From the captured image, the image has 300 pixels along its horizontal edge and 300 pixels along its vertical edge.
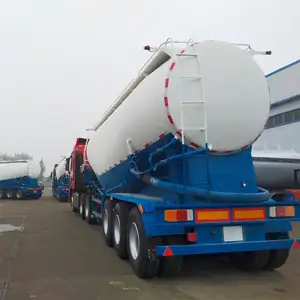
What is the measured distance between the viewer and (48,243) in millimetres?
10758

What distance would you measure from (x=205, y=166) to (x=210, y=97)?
111 centimetres

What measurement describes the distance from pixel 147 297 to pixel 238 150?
9.01 ft

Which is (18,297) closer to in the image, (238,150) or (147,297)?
(147,297)

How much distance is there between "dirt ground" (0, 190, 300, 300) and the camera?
591 cm

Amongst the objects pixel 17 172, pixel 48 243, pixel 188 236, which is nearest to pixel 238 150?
pixel 188 236

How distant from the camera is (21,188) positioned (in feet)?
121

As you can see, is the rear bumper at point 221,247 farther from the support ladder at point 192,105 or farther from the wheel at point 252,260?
the support ladder at point 192,105

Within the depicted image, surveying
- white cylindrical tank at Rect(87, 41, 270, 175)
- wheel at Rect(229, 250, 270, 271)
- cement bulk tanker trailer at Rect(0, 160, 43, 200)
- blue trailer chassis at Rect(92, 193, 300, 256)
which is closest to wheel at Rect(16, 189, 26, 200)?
cement bulk tanker trailer at Rect(0, 160, 43, 200)

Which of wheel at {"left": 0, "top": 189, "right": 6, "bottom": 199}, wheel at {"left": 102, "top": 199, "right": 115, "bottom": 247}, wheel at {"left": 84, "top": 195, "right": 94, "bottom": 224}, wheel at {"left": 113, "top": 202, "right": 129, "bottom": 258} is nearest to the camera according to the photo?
wheel at {"left": 113, "top": 202, "right": 129, "bottom": 258}

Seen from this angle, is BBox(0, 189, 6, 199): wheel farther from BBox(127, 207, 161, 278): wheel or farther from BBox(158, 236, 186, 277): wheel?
BBox(158, 236, 186, 277): wheel

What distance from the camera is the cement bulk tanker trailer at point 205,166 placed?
639cm

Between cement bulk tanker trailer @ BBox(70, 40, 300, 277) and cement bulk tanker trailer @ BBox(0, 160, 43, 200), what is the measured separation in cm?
3131

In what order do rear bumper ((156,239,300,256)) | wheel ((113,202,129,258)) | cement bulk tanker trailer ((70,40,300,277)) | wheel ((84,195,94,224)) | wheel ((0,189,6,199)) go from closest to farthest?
rear bumper ((156,239,300,256)) < cement bulk tanker trailer ((70,40,300,277)) < wheel ((113,202,129,258)) < wheel ((84,195,94,224)) < wheel ((0,189,6,199))

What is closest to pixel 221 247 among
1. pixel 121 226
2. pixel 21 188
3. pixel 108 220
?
pixel 121 226
